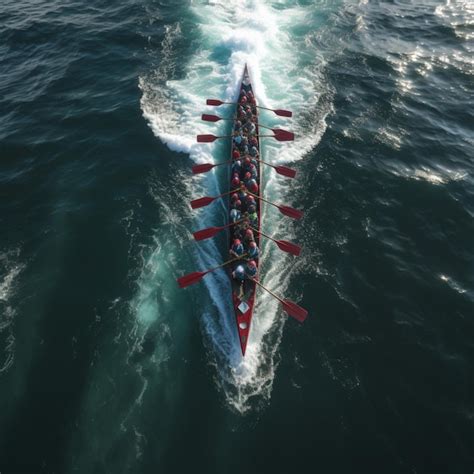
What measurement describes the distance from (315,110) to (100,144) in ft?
58.0

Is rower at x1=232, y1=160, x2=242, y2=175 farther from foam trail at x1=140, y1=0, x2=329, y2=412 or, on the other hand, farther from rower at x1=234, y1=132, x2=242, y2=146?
rower at x1=234, y1=132, x2=242, y2=146

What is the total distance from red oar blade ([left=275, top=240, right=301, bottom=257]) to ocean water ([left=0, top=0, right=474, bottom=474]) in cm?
111

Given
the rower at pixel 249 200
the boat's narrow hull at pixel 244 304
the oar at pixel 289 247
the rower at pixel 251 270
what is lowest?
the boat's narrow hull at pixel 244 304

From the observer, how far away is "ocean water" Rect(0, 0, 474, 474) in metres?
13.5

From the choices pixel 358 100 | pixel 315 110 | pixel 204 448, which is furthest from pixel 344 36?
pixel 204 448

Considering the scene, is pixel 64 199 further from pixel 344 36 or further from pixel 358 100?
pixel 344 36

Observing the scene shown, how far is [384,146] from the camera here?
84.7 feet

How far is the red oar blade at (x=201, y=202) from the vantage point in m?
20.2

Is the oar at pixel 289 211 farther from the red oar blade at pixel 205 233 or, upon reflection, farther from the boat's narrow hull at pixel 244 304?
the red oar blade at pixel 205 233

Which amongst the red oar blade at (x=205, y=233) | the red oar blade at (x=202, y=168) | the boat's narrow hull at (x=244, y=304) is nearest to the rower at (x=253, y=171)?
the red oar blade at (x=202, y=168)

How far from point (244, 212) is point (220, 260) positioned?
3530 mm

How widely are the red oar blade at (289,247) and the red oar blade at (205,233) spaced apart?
11.5 feet

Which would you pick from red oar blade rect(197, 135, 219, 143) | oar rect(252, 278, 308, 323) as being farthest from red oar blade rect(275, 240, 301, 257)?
red oar blade rect(197, 135, 219, 143)

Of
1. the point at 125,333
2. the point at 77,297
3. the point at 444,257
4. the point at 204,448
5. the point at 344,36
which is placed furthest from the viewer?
the point at 344,36
